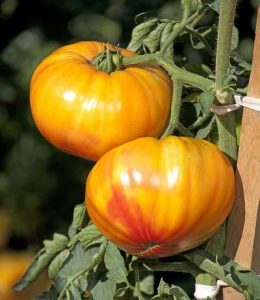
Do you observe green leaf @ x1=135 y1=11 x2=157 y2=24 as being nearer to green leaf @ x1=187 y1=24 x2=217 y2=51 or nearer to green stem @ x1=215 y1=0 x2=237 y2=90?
green leaf @ x1=187 y1=24 x2=217 y2=51

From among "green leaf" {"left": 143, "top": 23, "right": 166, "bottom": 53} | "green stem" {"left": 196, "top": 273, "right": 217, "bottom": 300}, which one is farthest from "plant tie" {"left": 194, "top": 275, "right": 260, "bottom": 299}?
"green leaf" {"left": 143, "top": 23, "right": 166, "bottom": 53}

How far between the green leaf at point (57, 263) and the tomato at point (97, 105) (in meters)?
0.20

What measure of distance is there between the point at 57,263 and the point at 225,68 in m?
0.39

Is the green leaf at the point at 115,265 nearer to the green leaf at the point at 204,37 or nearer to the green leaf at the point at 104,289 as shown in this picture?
the green leaf at the point at 104,289

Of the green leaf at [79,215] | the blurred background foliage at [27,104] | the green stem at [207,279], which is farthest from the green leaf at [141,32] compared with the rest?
the blurred background foliage at [27,104]

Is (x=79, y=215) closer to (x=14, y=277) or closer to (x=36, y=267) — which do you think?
(x=36, y=267)

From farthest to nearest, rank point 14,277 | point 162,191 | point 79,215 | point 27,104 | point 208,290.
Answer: point 27,104 → point 14,277 → point 79,215 → point 208,290 → point 162,191

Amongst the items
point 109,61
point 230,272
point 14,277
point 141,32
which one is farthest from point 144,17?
point 14,277

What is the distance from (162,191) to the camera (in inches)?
41.4

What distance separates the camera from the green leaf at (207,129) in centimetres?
120

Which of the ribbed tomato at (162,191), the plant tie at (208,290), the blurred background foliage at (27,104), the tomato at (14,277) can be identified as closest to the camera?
the ribbed tomato at (162,191)

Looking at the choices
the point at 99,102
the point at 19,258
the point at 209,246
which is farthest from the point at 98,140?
the point at 19,258

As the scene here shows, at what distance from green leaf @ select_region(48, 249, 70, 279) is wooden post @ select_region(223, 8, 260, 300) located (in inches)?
10.0

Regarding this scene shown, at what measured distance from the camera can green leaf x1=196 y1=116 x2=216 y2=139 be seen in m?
1.20
